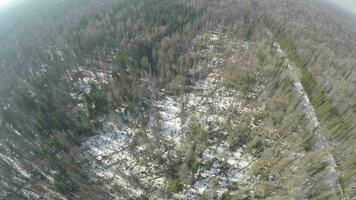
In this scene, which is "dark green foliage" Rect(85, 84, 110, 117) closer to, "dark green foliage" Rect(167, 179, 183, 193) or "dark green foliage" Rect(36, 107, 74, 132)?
"dark green foliage" Rect(36, 107, 74, 132)

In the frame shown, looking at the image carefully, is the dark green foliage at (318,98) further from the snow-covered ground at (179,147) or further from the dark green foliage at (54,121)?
the dark green foliage at (54,121)

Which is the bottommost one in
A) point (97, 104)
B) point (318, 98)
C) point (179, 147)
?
point (318, 98)

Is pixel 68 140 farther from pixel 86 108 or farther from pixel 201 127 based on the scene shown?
pixel 201 127

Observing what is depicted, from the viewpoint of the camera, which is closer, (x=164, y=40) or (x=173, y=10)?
(x=164, y=40)

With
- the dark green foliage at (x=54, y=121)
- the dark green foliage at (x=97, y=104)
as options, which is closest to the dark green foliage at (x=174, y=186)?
the dark green foliage at (x=97, y=104)

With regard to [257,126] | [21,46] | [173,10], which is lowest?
[21,46]

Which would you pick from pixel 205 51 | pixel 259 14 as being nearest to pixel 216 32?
pixel 205 51

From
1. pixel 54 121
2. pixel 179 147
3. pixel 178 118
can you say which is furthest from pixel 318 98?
pixel 54 121

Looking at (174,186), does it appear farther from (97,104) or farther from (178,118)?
(97,104)

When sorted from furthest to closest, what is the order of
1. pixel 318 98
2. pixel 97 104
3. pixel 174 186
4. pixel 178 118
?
pixel 318 98, pixel 97 104, pixel 178 118, pixel 174 186

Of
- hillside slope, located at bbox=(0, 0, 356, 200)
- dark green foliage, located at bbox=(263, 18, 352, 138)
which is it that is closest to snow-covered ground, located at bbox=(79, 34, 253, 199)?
hillside slope, located at bbox=(0, 0, 356, 200)

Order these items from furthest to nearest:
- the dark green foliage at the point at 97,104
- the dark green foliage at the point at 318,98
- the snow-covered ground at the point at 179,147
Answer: the dark green foliage at the point at 97,104 < the dark green foliage at the point at 318,98 < the snow-covered ground at the point at 179,147
